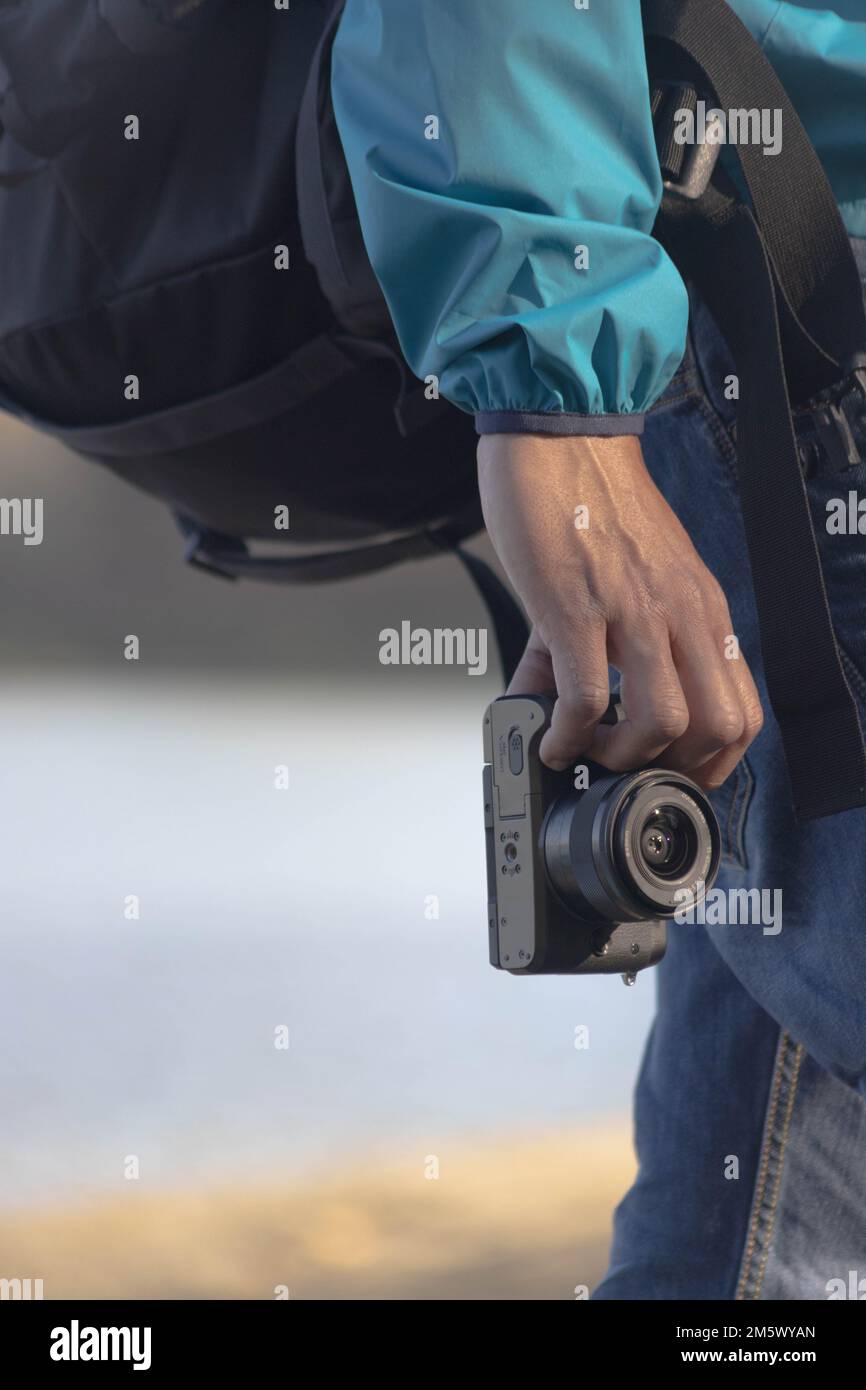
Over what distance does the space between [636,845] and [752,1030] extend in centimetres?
29

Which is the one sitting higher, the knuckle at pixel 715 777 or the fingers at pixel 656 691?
the fingers at pixel 656 691

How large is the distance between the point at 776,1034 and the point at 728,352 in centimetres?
40

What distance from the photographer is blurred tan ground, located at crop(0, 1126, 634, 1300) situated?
1210 mm

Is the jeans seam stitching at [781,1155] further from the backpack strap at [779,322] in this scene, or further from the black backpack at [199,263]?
the black backpack at [199,263]

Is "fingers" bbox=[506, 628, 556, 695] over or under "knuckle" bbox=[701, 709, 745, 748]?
over

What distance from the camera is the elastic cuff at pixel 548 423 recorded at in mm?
579

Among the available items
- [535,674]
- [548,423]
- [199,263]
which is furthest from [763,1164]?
[199,263]

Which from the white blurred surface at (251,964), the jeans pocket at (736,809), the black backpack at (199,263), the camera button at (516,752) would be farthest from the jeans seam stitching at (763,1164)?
the white blurred surface at (251,964)

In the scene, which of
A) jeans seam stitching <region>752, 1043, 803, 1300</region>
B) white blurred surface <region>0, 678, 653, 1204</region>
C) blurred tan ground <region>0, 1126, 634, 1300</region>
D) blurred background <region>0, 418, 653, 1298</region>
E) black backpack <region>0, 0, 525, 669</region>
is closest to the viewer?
black backpack <region>0, 0, 525, 669</region>

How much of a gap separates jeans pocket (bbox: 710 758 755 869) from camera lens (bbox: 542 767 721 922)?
0.20 feet

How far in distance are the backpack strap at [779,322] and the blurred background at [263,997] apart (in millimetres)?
782

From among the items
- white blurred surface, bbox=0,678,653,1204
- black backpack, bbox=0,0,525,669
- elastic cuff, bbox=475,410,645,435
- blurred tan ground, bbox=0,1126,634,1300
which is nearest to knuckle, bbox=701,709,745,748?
elastic cuff, bbox=475,410,645,435

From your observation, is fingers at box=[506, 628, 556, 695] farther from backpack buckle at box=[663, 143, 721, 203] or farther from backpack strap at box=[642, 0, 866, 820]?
backpack buckle at box=[663, 143, 721, 203]

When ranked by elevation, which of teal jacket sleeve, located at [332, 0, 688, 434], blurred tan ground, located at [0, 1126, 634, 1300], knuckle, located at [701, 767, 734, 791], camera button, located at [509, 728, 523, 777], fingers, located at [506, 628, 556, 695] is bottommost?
blurred tan ground, located at [0, 1126, 634, 1300]
